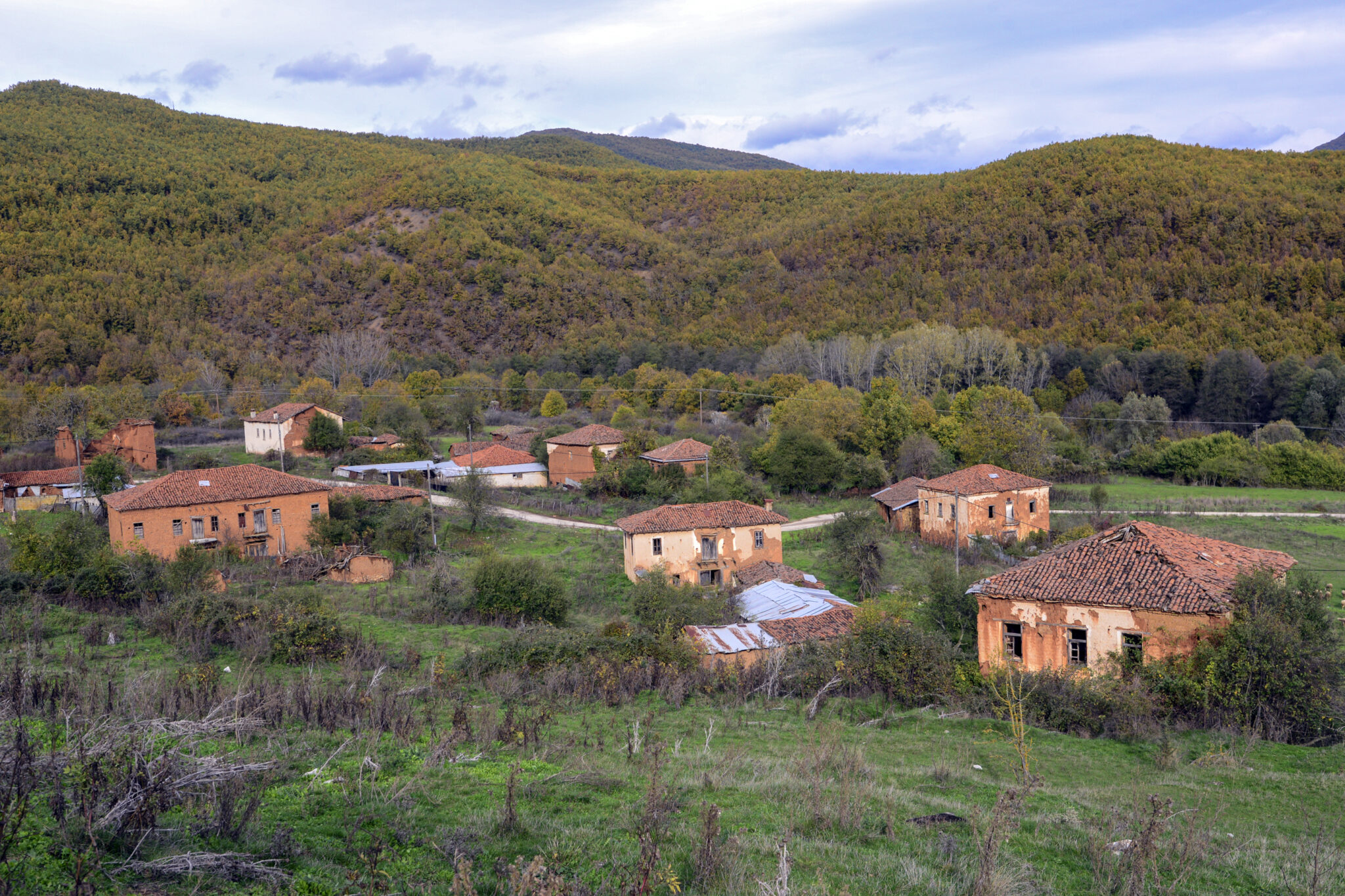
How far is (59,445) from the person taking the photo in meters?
45.7

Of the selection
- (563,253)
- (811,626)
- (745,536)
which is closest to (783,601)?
(811,626)

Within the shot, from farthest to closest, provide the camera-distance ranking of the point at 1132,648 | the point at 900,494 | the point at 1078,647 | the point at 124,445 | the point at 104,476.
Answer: the point at 124,445 → the point at 900,494 → the point at 104,476 → the point at 1078,647 → the point at 1132,648

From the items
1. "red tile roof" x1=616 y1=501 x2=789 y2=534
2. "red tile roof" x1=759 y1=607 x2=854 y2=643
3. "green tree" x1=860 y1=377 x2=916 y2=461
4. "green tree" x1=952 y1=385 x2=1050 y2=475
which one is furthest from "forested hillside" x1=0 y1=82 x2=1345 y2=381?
"red tile roof" x1=759 y1=607 x2=854 y2=643

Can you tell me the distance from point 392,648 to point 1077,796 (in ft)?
44.4

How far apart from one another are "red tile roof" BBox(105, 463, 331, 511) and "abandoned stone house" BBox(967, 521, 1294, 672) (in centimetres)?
2621

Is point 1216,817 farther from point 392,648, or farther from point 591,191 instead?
point 591,191

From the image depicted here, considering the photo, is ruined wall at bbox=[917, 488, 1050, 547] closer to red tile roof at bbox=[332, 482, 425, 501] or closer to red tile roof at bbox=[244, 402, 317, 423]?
red tile roof at bbox=[332, 482, 425, 501]

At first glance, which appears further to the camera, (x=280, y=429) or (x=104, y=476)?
(x=280, y=429)

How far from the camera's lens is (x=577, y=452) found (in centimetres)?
4869


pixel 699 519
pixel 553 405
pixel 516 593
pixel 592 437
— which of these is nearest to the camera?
pixel 516 593

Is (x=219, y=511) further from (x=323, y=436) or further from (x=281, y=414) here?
(x=323, y=436)

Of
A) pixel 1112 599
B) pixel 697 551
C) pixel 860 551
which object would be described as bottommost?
pixel 860 551

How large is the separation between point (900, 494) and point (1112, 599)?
82.0 feet

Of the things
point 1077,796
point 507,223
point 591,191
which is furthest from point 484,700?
point 591,191
